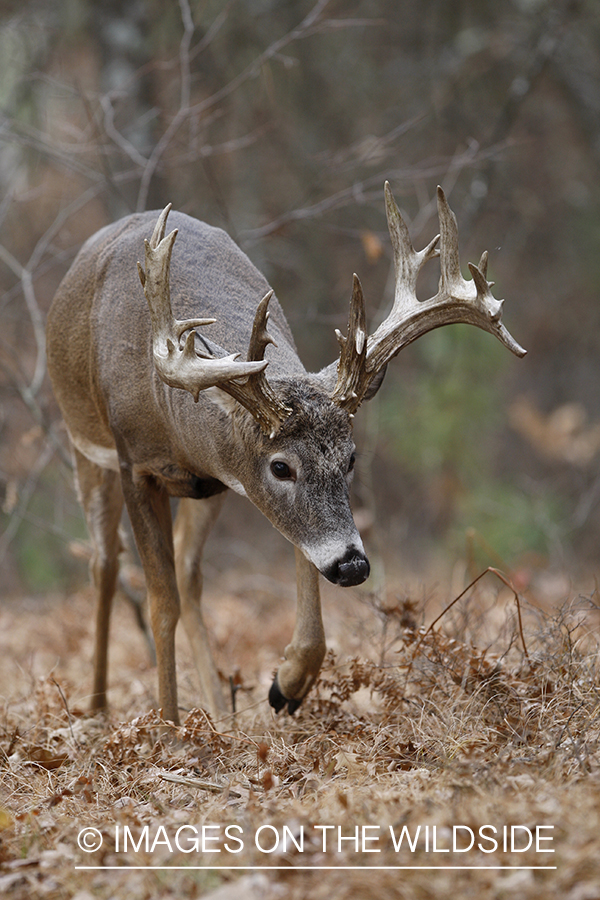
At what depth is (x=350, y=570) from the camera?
12.6 feet

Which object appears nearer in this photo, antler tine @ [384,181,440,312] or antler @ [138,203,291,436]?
antler @ [138,203,291,436]

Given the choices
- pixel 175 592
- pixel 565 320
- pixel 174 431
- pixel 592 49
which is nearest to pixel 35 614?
pixel 175 592

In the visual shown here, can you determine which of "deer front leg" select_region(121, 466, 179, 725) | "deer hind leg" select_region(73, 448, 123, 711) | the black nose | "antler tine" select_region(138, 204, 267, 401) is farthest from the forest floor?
"antler tine" select_region(138, 204, 267, 401)

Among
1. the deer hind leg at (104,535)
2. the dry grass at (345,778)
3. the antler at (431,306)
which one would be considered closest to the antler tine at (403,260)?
the antler at (431,306)

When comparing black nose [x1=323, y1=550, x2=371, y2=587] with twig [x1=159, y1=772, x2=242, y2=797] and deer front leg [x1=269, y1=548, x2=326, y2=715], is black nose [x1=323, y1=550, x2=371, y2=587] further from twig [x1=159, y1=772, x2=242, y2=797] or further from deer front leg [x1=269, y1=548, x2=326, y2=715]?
twig [x1=159, y1=772, x2=242, y2=797]

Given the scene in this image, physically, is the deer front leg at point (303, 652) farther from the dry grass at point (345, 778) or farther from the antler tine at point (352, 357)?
the antler tine at point (352, 357)

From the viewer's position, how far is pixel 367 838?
2865mm

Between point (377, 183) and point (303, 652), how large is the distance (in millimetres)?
5184

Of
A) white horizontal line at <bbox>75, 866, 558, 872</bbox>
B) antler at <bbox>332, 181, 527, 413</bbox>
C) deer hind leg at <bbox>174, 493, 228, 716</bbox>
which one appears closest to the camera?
white horizontal line at <bbox>75, 866, 558, 872</bbox>

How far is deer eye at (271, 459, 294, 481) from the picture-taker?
4.10 metres

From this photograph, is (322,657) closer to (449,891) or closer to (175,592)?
(175,592)

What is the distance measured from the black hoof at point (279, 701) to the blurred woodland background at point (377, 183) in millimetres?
3075

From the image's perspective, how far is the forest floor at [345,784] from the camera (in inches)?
105

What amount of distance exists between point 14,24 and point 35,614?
5031mm
